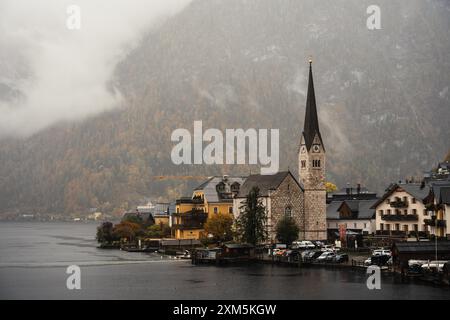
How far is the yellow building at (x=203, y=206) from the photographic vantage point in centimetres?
12409

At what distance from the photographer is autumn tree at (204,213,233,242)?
11312 cm

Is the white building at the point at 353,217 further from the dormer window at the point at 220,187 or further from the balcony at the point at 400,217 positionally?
the dormer window at the point at 220,187

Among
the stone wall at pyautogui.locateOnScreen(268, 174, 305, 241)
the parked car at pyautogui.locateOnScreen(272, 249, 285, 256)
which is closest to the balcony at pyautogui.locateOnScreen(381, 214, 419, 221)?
the stone wall at pyautogui.locateOnScreen(268, 174, 305, 241)

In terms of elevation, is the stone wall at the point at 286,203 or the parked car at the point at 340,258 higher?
the stone wall at the point at 286,203

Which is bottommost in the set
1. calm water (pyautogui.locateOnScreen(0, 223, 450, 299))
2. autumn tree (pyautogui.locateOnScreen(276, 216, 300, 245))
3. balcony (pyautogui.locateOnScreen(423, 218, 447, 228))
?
calm water (pyautogui.locateOnScreen(0, 223, 450, 299))

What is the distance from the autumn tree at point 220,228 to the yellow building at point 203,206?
578 centimetres

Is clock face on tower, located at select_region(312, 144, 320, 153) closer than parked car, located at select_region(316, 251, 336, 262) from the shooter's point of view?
No

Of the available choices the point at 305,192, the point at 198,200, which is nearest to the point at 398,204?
the point at 305,192

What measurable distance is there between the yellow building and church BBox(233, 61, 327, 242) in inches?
379

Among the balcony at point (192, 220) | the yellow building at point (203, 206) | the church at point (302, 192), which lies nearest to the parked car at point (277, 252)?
the church at point (302, 192)

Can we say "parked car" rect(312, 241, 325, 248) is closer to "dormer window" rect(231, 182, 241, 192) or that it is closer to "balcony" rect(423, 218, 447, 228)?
"balcony" rect(423, 218, 447, 228)

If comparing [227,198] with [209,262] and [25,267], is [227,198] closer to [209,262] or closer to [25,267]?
[209,262]
